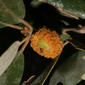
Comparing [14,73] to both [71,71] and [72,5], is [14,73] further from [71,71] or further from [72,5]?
[72,5]

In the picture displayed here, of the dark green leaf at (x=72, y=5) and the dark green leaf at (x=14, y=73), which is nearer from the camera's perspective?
the dark green leaf at (x=72, y=5)

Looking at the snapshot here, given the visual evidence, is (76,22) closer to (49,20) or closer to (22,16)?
(49,20)

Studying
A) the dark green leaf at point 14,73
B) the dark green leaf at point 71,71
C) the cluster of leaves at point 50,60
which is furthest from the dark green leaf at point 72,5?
the dark green leaf at point 14,73

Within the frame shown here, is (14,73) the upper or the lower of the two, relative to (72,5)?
lower

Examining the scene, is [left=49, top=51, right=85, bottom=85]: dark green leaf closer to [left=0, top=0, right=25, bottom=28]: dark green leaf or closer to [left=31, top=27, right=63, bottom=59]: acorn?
[left=31, top=27, right=63, bottom=59]: acorn

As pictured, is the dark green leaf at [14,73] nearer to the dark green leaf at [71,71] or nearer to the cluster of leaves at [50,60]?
the cluster of leaves at [50,60]

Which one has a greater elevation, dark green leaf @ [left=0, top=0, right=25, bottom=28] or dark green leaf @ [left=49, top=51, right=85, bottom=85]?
dark green leaf @ [left=0, top=0, right=25, bottom=28]

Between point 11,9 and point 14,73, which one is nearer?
point 11,9

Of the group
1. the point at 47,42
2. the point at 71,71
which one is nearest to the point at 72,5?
the point at 47,42

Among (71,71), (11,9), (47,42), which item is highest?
(11,9)

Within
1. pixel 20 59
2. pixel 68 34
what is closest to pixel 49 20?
pixel 68 34

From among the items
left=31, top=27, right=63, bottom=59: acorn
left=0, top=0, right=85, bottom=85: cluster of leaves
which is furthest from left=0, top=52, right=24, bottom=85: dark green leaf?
left=31, top=27, right=63, bottom=59: acorn
